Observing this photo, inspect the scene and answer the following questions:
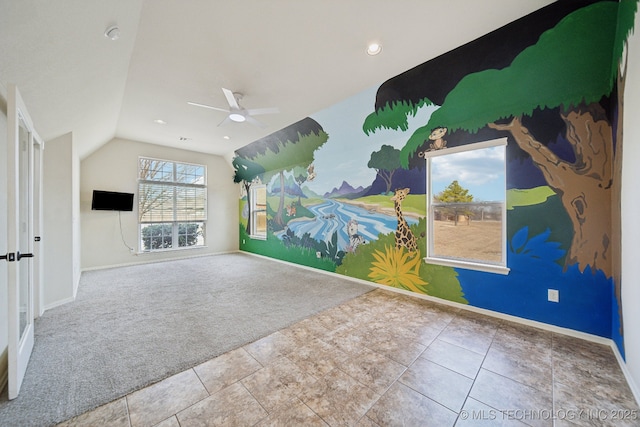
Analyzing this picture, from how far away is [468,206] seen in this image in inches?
125

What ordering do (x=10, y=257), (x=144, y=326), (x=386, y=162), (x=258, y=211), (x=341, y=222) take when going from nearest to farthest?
(x=10, y=257) → (x=144, y=326) → (x=386, y=162) → (x=341, y=222) → (x=258, y=211)

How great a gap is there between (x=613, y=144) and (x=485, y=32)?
63.5 inches

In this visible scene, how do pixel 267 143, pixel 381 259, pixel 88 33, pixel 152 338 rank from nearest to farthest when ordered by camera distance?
pixel 88 33 → pixel 152 338 → pixel 381 259 → pixel 267 143

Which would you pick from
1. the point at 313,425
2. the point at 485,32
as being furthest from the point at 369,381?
the point at 485,32

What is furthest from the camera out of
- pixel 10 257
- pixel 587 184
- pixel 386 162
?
pixel 386 162

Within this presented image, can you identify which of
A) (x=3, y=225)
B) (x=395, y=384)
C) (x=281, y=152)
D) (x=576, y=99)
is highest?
(x=281, y=152)

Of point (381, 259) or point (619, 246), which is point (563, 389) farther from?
point (381, 259)

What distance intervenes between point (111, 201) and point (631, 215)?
8096 millimetres

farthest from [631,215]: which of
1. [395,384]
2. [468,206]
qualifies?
[395,384]

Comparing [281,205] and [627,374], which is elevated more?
[281,205]

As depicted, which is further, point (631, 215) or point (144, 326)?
point (144, 326)

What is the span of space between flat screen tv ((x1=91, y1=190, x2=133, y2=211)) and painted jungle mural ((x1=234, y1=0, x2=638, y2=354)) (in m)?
4.88

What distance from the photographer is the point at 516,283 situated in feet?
9.07

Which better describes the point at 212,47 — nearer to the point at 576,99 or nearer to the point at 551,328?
the point at 576,99
